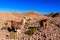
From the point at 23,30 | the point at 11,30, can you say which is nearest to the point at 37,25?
Answer: the point at 23,30

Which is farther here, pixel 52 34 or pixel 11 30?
pixel 11 30

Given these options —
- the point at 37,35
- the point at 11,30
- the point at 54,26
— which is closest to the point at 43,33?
the point at 37,35

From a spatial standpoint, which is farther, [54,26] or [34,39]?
[54,26]

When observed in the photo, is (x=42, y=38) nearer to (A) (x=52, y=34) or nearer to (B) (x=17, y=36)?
(A) (x=52, y=34)

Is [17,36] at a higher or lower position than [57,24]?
lower

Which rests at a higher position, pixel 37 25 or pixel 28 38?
pixel 37 25

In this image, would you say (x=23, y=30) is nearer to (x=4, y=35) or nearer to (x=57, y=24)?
(x=4, y=35)

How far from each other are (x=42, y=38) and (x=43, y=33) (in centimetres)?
63

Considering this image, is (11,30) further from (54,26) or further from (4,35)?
(54,26)

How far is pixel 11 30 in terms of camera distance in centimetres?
1518

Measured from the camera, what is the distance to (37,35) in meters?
14.0

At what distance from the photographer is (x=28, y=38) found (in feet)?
44.9

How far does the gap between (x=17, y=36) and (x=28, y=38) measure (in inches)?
37.6

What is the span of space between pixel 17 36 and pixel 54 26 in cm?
343
